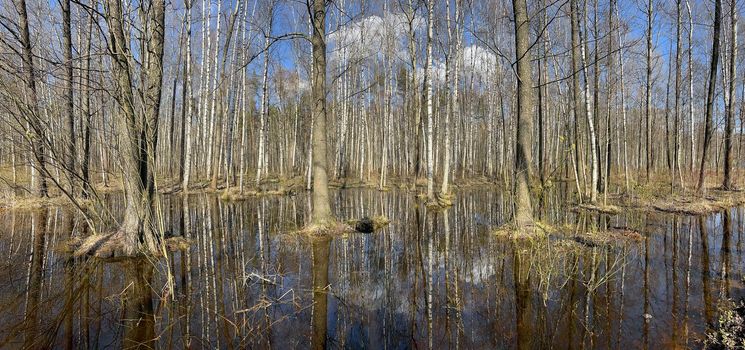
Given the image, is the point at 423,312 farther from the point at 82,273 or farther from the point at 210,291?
the point at 82,273

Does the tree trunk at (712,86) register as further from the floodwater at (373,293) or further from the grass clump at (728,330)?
the grass clump at (728,330)

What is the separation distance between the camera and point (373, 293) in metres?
4.66

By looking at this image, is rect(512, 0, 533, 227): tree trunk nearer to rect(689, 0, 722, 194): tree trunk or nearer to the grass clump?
the grass clump

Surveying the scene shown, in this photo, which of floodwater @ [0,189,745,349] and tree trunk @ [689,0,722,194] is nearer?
floodwater @ [0,189,745,349]

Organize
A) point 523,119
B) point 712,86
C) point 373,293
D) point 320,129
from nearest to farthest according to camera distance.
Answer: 1. point 373,293
2. point 523,119
3. point 320,129
4. point 712,86

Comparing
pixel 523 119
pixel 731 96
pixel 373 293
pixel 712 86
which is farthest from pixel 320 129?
pixel 731 96

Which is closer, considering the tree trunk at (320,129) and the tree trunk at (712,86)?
the tree trunk at (320,129)

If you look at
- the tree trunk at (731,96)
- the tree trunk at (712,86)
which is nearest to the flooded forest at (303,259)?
the tree trunk at (712,86)

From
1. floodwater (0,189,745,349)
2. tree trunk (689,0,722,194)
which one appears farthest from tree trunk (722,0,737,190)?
floodwater (0,189,745,349)

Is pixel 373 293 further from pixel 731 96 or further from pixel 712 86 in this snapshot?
pixel 731 96

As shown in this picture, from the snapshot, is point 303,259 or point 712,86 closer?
point 303,259

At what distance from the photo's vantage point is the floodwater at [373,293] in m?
3.46

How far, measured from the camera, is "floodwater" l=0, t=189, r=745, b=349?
346 centimetres

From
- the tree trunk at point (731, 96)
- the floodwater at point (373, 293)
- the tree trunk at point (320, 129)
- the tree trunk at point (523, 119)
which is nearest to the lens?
the floodwater at point (373, 293)
